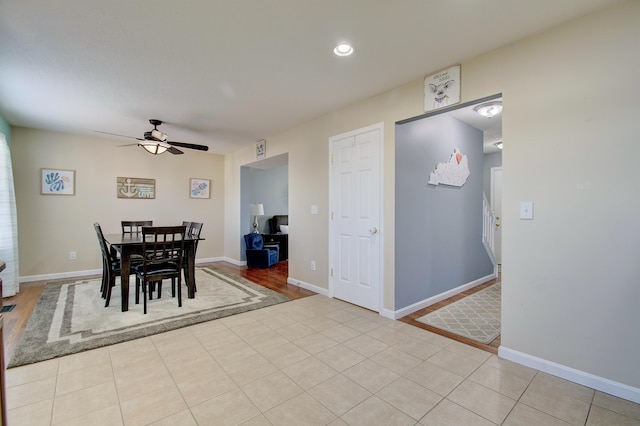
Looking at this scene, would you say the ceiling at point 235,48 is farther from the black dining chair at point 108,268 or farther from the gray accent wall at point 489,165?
the gray accent wall at point 489,165

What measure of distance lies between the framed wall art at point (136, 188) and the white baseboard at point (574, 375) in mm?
6072

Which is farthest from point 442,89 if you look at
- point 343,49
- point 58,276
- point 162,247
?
point 58,276

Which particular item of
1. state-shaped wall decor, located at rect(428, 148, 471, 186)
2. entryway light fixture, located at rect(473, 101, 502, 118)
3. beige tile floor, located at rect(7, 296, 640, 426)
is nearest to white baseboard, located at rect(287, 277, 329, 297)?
beige tile floor, located at rect(7, 296, 640, 426)

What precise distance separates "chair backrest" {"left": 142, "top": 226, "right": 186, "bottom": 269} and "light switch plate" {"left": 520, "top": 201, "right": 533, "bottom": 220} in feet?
11.0

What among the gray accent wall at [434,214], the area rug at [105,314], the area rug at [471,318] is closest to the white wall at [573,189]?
the area rug at [471,318]

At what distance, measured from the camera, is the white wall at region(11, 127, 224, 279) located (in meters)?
4.70

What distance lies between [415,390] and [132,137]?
5608 mm

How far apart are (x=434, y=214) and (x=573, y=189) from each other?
172 centimetres

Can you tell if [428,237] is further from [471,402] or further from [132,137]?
[132,137]

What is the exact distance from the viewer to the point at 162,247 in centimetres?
338

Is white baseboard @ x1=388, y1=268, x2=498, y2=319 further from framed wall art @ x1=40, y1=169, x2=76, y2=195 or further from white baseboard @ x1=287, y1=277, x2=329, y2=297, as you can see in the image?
framed wall art @ x1=40, y1=169, x2=76, y2=195

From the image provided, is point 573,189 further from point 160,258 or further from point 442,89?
point 160,258

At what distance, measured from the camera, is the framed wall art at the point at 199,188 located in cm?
630

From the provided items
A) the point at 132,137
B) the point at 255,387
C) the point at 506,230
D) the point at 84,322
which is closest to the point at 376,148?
the point at 506,230
